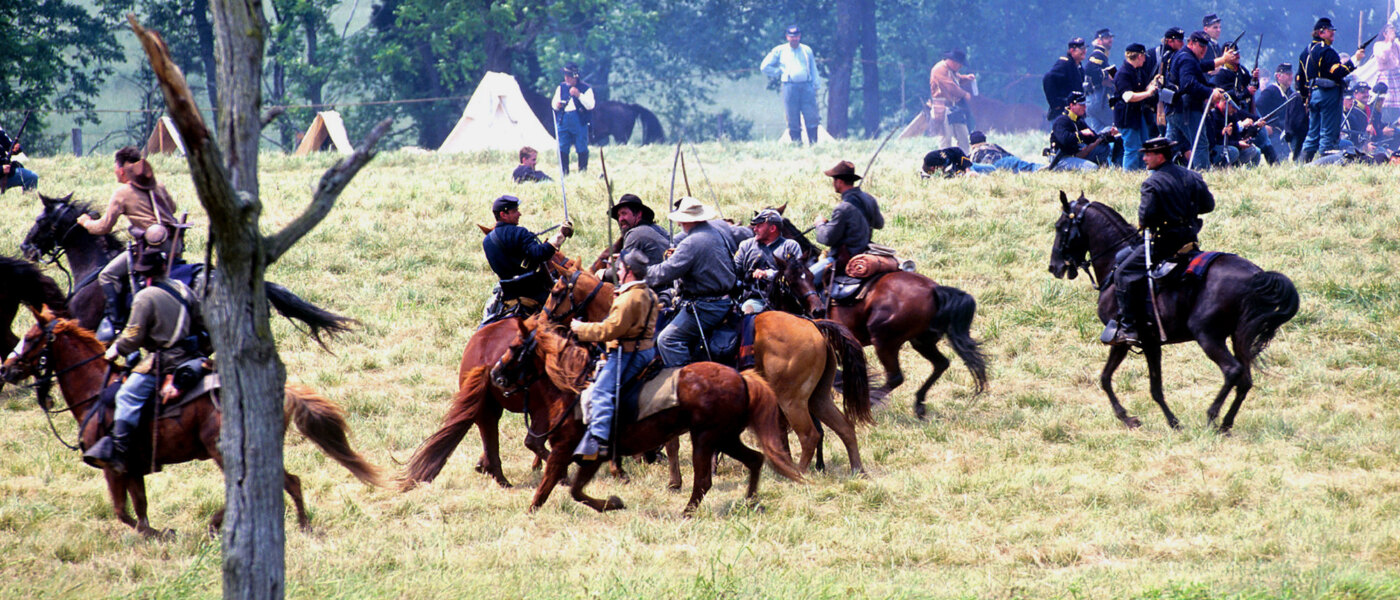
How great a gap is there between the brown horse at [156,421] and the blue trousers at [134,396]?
14cm

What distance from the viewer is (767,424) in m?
8.38

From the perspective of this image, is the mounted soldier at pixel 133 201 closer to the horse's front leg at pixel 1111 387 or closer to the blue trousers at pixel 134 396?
the blue trousers at pixel 134 396

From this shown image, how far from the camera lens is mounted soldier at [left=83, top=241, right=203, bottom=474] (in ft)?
25.2

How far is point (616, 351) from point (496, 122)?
78.2 ft

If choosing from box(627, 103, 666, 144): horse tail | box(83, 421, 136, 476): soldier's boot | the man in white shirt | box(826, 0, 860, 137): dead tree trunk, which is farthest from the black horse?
box(83, 421, 136, 476): soldier's boot

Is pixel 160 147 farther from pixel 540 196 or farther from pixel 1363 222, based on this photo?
pixel 1363 222

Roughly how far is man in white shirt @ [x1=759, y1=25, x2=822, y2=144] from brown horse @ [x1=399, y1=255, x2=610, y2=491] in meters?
23.4

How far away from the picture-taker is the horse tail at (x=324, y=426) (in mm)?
7969

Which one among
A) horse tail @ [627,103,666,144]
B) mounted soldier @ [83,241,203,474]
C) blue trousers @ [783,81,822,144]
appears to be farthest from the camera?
horse tail @ [627,103,666,144]

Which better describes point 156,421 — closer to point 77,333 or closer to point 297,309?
point 77,333

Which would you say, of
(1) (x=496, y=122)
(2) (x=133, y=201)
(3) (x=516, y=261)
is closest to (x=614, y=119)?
(1) (x=496, y=122)

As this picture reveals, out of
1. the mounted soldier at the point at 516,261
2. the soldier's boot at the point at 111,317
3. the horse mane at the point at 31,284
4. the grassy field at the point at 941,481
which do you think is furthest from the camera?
the horse mane at the point at 31,284

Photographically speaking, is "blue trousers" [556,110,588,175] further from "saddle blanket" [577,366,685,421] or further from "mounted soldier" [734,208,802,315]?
"saddle blanket" [577,366,685,421]

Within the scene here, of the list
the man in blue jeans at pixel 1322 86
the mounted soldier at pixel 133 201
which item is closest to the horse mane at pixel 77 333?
the mounted soldier at pixel 133 201
